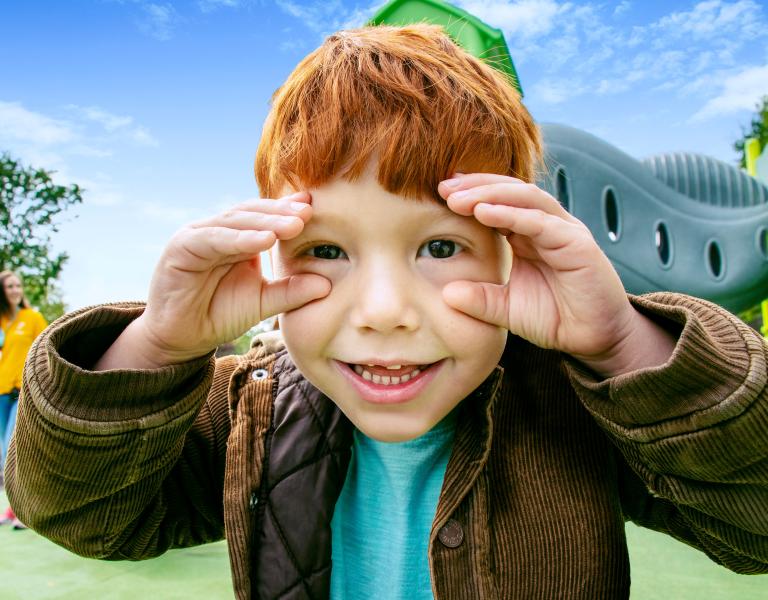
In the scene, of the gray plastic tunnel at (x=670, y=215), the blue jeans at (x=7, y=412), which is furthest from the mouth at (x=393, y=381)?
the gray plastic tunnel at (x=670, y=215)

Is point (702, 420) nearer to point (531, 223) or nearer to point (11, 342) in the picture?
point (531, 223)

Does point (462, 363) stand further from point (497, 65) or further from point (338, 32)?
point (497, 65)

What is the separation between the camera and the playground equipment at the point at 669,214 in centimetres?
543

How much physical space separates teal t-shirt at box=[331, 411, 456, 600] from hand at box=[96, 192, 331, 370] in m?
0.36

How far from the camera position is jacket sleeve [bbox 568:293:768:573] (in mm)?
849

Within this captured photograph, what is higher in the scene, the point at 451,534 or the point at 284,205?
the point at 284,205

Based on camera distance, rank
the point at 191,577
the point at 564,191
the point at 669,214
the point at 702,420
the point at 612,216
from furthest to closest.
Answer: the point at 669,214 → the point at 612,216 → the point at 564,191 → the point at 191,577 → the point at 702,420

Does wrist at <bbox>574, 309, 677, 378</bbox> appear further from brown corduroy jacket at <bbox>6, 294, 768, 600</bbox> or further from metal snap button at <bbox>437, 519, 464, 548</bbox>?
metal snap button at <bbox>437, 519, 464, 548</bbox>

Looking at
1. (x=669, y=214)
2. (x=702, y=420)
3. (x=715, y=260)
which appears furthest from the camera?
(x=715, y=260)

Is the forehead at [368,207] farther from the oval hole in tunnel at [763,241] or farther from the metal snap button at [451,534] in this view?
the oval hole in tunnel at [763,241]

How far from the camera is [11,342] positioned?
12.8 feet

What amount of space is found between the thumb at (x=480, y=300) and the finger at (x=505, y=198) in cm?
10

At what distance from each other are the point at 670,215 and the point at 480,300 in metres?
5.96

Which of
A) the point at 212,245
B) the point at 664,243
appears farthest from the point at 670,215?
the point at 212,245
